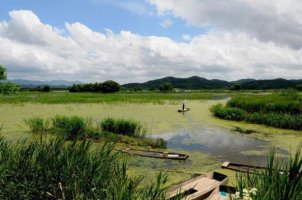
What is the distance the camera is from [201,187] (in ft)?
21.7

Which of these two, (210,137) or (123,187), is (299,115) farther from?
(123,187)

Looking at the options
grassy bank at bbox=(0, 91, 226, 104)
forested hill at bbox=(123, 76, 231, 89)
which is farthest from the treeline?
forested hill at bbox=(123, 76, 231, 89)

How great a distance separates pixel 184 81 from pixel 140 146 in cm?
14369

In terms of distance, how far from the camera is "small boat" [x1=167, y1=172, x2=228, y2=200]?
589 cm

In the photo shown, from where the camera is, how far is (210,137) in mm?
14305

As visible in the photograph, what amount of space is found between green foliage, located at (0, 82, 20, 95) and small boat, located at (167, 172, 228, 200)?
7.01 meters

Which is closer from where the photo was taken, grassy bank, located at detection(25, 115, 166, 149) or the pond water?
the pond water

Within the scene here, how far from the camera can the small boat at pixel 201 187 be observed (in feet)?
19.3

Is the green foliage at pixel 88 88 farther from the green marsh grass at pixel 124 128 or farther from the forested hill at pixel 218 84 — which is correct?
the green marsh grass at pixel 124 128

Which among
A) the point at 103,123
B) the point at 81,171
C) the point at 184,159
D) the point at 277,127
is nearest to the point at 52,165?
the point at 81,171

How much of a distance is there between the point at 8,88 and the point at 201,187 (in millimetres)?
7485

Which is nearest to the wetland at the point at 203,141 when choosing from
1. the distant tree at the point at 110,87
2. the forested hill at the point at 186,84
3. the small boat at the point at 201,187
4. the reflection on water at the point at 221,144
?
the reflection on water at the point at 221,144

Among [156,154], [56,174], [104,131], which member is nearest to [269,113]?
[104,131]

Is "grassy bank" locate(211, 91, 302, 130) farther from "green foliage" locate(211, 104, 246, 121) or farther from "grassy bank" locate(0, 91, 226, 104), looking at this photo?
"grassy bank" locate(0, 91, 226, 104)
